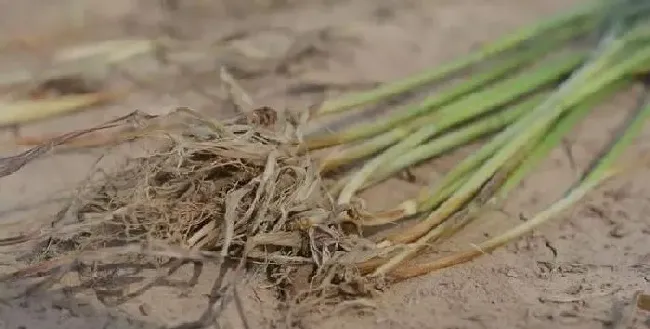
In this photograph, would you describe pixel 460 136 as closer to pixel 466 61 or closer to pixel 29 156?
pixel 466 61

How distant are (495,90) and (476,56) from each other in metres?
0.10

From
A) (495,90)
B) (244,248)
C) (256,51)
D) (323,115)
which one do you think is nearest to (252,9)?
(256,51)

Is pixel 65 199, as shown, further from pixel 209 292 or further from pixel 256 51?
pixel 256 51

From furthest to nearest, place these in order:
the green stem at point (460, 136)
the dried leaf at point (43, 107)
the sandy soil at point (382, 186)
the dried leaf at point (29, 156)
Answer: the dried leaf at point (43, 107) < the green stem at point (460, 136) < the dried leaf at point (29, 156) < the sandy soil at point (382, 186)

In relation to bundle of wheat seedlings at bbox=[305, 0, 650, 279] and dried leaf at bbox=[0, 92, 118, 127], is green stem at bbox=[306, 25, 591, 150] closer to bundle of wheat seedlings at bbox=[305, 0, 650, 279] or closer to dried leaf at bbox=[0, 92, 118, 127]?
bundle of wheat seedlings at bbox=[305, 0, 650, 279]

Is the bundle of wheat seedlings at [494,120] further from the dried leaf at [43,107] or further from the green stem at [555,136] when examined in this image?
the dried leaf at [43,107]

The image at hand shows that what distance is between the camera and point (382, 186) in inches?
40.2


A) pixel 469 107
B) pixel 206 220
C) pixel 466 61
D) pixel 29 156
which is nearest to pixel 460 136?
pixel 469 107

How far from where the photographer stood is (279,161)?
3.04ft

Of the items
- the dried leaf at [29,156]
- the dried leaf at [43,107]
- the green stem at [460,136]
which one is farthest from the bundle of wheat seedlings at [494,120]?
the dried leaf at [43,107]

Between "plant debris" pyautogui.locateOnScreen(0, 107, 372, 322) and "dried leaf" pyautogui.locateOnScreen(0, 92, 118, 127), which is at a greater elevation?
"dried leaf" pyautogui.locateOnScreen(0, 92, 118, 127)

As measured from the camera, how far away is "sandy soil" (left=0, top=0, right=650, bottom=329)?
2.62 ft

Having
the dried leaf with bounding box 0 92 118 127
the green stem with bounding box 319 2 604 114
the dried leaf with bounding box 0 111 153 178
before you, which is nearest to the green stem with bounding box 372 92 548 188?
the green stem with bounding box 319 2 604 114

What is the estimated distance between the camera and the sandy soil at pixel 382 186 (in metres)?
0.80
